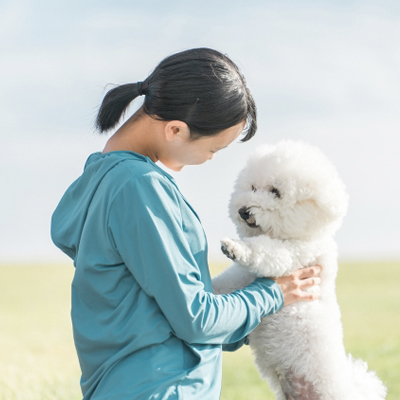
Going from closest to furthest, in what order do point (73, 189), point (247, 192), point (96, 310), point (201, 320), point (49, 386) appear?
point (201, 320) → point (96, 310) → point (73, 189) → point (247, 192) → point (49, 386)

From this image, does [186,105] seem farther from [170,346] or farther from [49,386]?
[49,386]

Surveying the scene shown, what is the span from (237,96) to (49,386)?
10.1 feet

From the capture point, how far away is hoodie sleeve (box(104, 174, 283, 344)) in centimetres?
100

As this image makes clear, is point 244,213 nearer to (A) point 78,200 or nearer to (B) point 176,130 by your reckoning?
(B) point 176,130

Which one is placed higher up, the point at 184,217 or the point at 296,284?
the point at 184,217

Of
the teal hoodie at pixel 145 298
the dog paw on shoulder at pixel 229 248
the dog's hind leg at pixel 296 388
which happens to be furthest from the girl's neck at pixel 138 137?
the dog's hind leg at pixel 296 388

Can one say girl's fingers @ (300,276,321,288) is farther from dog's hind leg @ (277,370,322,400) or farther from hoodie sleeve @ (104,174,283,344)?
hoodie sleeve @ (104,174,283,344)

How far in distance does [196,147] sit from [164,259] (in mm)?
374

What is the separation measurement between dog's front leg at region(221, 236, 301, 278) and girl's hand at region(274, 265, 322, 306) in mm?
24

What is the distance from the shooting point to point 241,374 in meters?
3.85

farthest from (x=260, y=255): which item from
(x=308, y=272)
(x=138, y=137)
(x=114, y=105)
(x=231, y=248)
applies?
(x=114, y=105)

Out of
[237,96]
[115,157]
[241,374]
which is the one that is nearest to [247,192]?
[237,96]

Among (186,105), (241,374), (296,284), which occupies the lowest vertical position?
(241,374)

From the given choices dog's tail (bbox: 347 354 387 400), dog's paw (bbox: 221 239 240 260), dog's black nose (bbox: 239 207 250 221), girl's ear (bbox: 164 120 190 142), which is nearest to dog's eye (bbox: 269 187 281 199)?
dog's black nose (bbox: 239 207 250 221)
